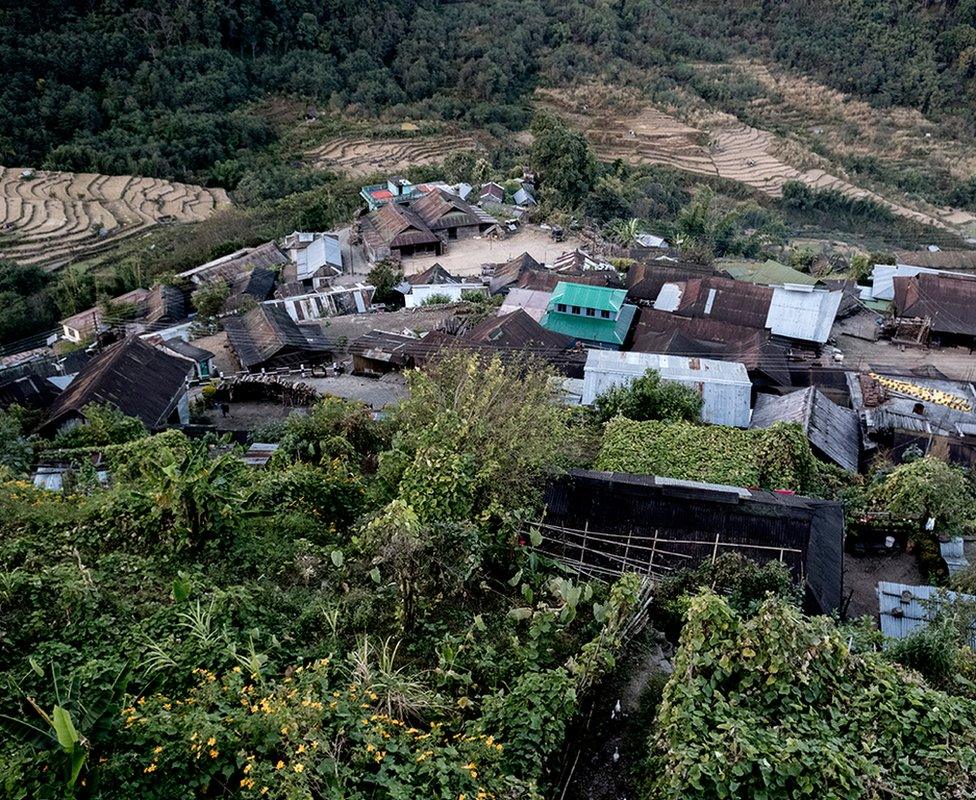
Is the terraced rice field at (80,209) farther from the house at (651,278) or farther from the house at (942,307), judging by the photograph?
the house at (942,307)

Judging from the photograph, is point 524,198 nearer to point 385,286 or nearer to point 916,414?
point 385,286

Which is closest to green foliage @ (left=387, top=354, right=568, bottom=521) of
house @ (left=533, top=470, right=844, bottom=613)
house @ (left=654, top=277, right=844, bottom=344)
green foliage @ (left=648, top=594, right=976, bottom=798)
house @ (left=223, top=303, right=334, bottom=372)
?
house @ (left=533, top=470, right=844, bottom=613)

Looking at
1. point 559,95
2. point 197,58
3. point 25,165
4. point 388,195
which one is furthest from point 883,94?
point 25,165

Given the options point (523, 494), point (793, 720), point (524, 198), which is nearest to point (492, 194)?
point (524, 198)

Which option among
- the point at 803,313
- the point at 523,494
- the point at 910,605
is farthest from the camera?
the point at 803,313

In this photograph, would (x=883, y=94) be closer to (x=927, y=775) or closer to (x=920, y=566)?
Result: (x=920, y=566)

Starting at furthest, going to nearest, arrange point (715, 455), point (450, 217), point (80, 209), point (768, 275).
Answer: point (80, 209), point (450, 217), point (768, 275), point (715, 455)
